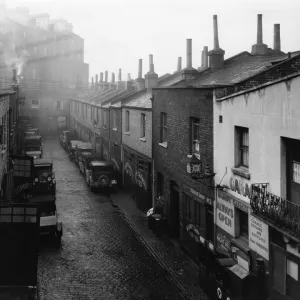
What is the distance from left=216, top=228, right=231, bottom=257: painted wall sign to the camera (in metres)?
15.6

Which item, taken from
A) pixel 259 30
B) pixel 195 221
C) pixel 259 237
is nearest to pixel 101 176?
pixel 195 221

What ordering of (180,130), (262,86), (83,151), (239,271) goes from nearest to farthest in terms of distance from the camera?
(262,86) < (239,271) < (180,130) < (83,151)

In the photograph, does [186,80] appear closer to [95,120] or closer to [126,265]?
[126,265]

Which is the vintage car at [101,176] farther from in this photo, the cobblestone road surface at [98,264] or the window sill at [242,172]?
the window sill at [242,172]

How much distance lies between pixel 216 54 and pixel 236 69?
9.00ft

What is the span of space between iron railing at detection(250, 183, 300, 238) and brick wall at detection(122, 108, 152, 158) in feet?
45.2

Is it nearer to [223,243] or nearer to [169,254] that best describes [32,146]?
[169,254]

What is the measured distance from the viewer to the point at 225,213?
51.8 ft

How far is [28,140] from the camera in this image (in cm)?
4172

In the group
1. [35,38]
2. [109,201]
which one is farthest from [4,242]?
[35,38]

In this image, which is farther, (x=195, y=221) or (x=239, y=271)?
(x=195, y=221)

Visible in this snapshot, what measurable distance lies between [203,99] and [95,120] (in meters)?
30.5

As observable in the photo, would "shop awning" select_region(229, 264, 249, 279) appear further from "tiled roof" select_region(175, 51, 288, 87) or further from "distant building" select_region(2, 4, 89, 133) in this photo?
"distant building" select_region(2, 4, 89, 133)

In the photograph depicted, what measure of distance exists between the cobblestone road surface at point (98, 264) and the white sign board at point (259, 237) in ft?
10.3
